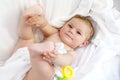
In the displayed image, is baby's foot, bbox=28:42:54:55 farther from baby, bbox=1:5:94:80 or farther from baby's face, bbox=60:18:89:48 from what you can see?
baby's face, bbox=60:18:89:48

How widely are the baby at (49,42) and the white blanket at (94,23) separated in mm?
33

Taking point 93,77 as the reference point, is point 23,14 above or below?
above

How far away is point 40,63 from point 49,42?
0.28 feet

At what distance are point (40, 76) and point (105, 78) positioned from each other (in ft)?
0.99

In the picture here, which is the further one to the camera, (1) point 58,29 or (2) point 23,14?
(1) point 58,29

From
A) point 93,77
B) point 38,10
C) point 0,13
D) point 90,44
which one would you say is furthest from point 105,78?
point 0,13

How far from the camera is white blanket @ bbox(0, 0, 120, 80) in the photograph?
45.9 inches

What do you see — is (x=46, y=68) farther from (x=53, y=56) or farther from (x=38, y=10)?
(x=38, y=10)

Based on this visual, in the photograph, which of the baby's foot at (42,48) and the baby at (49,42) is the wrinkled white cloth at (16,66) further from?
the baby's foot at (42,48)

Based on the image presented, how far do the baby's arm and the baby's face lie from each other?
0.05 m

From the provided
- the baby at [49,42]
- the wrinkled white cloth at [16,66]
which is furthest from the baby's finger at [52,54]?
the wrinkled white cloth at [16,66]

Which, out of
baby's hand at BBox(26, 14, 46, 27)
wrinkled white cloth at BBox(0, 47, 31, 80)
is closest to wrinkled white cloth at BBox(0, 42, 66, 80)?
wrinkled white cloth at BBox(0, 47, 31, 80)

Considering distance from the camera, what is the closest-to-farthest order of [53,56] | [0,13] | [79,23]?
1. [53,56]
2. [0,13]
3. [79,23]

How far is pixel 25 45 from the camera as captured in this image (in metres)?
1.21
